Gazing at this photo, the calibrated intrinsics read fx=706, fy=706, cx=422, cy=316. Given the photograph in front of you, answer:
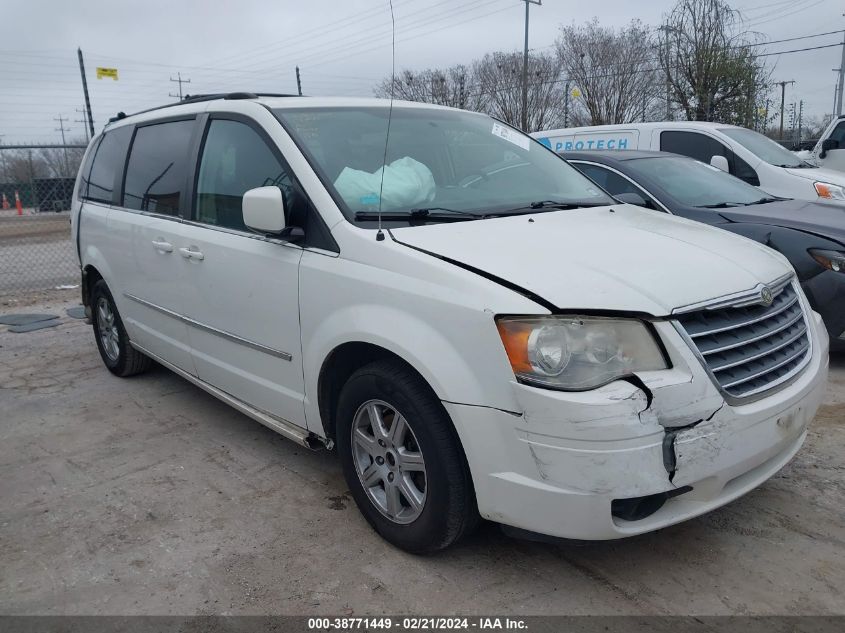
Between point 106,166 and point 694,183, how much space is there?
468cm

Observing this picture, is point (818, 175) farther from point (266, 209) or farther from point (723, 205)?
point (266, 209)

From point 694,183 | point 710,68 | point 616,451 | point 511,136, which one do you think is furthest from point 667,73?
point 616,451

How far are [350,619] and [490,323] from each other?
1.15 meters

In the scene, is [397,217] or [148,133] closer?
[397,217]

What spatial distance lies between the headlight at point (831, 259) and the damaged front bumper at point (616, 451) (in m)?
2.75

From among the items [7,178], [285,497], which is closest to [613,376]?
[285,497]

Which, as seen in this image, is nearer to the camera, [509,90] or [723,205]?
[723,205]

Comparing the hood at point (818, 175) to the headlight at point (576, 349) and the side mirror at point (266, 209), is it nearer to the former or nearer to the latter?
the headlight at point (576, 349)

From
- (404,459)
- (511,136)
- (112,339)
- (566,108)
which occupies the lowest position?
(112,339)

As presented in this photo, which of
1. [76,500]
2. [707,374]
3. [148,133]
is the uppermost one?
[148,133]

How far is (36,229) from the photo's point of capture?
1945cm

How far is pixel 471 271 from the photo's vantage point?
245 centimetres

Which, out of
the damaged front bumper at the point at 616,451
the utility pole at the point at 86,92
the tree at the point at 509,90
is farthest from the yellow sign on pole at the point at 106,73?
the damaged front bumper at the point at 616,451

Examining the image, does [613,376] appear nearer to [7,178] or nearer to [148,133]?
[148,133]
